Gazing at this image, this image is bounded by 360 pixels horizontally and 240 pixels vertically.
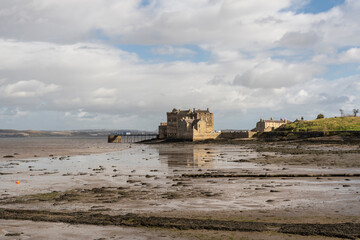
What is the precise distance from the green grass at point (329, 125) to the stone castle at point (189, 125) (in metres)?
21.5

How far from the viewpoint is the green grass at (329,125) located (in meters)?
88.6

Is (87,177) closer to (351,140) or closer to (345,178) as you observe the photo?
(345,178)

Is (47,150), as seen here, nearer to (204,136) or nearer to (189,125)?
(189,125)

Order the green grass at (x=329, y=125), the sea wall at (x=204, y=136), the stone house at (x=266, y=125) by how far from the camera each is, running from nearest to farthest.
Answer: the green grass at (x=329, y=125)
the sea wall at (x=204, y=136)
the stone house at (x=266, y=125)

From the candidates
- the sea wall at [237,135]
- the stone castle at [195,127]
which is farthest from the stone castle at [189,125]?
the sea wall at [237,135]

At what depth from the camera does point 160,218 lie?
13492mm

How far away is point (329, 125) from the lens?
93250mm

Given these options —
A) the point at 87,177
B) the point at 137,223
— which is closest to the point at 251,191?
the point at 137,223

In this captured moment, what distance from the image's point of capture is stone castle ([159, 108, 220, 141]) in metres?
102

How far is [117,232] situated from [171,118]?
109 metres

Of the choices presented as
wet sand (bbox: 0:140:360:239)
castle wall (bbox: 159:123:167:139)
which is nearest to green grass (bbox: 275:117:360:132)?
castle wall (bbox: 159:123:167:139)

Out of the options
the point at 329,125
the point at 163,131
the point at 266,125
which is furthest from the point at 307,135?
the point at 163,131

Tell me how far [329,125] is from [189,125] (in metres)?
35.9

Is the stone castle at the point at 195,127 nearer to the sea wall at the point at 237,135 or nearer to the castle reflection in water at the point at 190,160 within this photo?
the sea wall at the point at 237,135
